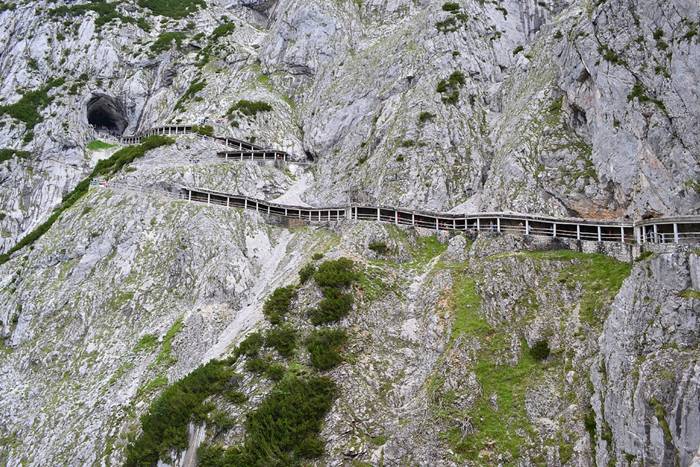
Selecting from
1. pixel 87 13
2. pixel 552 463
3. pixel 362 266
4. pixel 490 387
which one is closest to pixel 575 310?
pixel 490 387

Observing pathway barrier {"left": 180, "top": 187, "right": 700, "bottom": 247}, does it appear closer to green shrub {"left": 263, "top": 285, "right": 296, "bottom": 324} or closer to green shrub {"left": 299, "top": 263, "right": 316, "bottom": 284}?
green shrub {"left": 299, "top": 263, "right": 316, "bottom": 284}

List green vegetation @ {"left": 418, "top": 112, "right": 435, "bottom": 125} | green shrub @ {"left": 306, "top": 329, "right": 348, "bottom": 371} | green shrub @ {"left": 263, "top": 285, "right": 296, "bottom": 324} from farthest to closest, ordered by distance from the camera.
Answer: green vegetation @ {"left": 418, "top": 112, "right": 435, "bottom": 125}
green shrub @ {"left": 263, "top": 285, "right": 296, "bottom": 324}
green shrub @ {"left": 306, "top": 329, "right": 348, "bottom": 371}

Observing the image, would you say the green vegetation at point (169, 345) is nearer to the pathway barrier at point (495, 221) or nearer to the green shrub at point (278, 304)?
the green shrub at point (278, 304)

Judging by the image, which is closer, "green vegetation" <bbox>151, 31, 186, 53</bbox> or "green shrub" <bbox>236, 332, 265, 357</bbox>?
"green shrub" <bbox>236, 332, 265, 357</bbox>

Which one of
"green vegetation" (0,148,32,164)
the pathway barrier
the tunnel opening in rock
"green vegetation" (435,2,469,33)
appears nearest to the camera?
the pathway barrier

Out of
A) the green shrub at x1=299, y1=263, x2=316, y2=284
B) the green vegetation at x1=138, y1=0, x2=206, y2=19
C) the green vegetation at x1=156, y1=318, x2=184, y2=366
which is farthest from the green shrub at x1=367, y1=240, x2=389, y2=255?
the green vegetation at x1=138, y1=0, x2=206, y2=19

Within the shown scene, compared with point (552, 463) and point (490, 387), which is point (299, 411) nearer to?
point (490, 387)

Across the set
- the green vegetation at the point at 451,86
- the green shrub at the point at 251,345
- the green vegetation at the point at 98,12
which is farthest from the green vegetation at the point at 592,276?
the green vegetation at the point at 98,12
